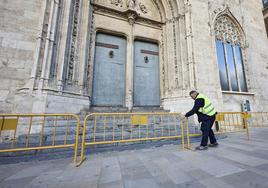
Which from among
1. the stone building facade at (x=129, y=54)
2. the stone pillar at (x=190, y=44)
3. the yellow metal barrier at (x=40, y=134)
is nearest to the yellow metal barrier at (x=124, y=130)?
the yellow metal barrier at (x=40, y=134)

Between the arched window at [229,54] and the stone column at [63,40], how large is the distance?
844cm

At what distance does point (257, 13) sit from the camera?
10555 mm

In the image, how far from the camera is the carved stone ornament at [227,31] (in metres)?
8.50

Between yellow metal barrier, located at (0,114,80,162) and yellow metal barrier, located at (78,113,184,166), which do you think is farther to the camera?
yellow metal barrier, located at (78,113,184,166)

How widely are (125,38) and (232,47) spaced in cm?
726

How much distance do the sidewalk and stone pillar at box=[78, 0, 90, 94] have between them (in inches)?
137

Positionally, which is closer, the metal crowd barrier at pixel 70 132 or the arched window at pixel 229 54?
the metal crowd barrier at pixel 70 132

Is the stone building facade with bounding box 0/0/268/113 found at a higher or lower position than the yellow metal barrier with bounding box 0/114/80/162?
higher

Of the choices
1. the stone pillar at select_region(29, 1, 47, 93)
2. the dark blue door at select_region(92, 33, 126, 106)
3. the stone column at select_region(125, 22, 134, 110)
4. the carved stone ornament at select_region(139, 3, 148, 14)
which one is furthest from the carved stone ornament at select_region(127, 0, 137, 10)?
the stone pillar at select_region(29, 1, 47, 93)

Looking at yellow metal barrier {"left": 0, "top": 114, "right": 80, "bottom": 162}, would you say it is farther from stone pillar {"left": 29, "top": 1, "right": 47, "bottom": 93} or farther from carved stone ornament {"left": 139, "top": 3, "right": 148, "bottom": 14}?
carved stone ornament {"left": 139, "top": 3, "right": 148, "bottom": 14}

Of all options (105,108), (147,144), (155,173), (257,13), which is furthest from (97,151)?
(257,13)

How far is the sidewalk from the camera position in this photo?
183cm

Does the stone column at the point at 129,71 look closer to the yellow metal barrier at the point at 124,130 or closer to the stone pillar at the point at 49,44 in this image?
the yellow metal barrier at the point at 124,130

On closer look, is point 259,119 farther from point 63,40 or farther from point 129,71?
point 63,40
